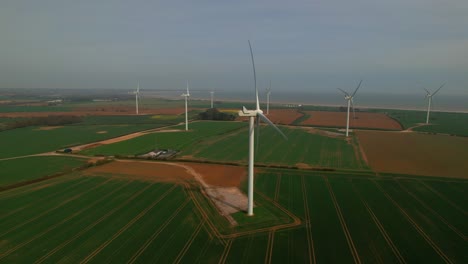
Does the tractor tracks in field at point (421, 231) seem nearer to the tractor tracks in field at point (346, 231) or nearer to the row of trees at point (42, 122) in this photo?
the tractor tracks in field at point (346, 231)

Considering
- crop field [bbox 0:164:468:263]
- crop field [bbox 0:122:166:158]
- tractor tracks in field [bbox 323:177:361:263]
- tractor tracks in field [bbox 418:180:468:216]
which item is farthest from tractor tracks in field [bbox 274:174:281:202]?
crop field [bbox 0:122:166:158]

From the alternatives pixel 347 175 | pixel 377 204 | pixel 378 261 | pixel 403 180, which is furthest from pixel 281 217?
pixel 403 180

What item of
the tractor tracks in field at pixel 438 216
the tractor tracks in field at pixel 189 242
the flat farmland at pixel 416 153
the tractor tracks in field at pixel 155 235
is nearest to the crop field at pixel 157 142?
the tractor tracks in field at pixel 155 235

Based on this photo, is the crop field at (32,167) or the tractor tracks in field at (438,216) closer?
the tractor tracks in field at (438,216)

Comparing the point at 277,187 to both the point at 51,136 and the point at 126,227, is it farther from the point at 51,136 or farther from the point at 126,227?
the point at 51,136

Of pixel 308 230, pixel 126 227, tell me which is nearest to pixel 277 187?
pixel 308 230

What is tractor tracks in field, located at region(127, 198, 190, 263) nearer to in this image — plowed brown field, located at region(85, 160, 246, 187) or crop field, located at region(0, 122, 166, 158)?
plowed brown field, located at region(85, 160, 246, 187)
